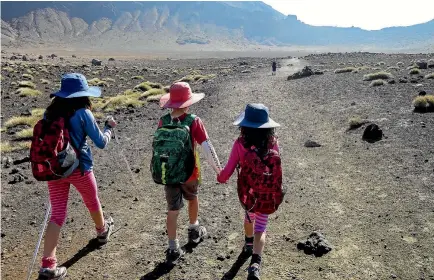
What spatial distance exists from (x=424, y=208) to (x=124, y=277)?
4576mm

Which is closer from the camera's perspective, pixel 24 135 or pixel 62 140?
pixel 62 140

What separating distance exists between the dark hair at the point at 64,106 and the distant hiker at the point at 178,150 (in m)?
0.89

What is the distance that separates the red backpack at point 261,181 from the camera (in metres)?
3.92

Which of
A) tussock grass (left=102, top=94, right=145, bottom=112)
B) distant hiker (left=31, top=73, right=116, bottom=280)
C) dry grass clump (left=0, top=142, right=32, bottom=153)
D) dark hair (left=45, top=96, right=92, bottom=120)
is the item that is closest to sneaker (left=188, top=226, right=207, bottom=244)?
distant hiker (left=31, top=73, right=116, bottom=280)

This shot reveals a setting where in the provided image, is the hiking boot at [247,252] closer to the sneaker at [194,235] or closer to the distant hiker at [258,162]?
the sneaker at [194,235]

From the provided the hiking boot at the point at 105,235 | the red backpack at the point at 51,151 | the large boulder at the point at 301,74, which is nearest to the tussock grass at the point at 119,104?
the hiking boot at the point at 105,235

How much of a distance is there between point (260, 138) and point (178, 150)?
0.91 meters

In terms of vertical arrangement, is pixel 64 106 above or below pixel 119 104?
above

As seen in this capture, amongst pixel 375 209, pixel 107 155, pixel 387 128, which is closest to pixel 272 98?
pixel 387 128

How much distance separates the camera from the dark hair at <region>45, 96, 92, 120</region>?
4050 mm

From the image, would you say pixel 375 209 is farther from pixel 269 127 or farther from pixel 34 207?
pixel 34 207

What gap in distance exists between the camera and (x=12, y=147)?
35.4ft

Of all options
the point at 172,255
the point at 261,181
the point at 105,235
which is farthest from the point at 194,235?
the point at 261,181

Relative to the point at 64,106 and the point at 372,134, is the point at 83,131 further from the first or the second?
the point at 372,134
